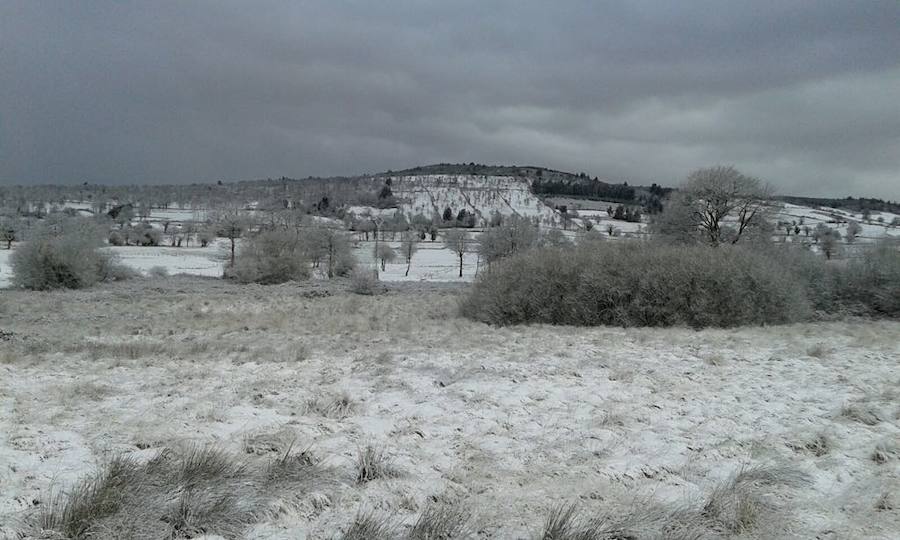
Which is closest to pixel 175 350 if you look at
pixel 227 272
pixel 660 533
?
pixel 660 533

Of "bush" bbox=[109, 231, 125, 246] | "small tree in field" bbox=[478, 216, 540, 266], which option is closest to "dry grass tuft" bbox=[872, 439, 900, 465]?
"small tree in field" bbox=[478, 216, 540, 266]

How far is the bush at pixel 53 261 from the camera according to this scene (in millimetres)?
33688

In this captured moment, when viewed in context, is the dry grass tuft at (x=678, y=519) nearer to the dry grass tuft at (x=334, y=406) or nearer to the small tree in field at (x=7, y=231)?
the dry grass tuft at (x=334, y=406)

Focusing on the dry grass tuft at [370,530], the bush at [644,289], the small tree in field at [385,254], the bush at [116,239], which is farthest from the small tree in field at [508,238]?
the dry grass tuft at [370,530]

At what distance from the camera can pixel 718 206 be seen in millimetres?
33406

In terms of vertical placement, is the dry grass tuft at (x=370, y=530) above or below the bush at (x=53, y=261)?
above

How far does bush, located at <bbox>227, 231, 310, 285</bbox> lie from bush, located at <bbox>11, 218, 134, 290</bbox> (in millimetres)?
11468

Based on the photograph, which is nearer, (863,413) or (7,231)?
(863,413)

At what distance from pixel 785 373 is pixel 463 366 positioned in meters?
5.50

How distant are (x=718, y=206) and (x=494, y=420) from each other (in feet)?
105

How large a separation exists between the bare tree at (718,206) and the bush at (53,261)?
38271mm

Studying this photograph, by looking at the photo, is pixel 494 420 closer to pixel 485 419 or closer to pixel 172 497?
pixel 485 419

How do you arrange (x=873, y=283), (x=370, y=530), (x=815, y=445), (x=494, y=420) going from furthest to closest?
(x=873, y=283) < (x=494, y=420) < (x=815, y=445) < (x=370, y=530)

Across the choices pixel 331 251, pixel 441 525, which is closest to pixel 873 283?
pixel 441 525
